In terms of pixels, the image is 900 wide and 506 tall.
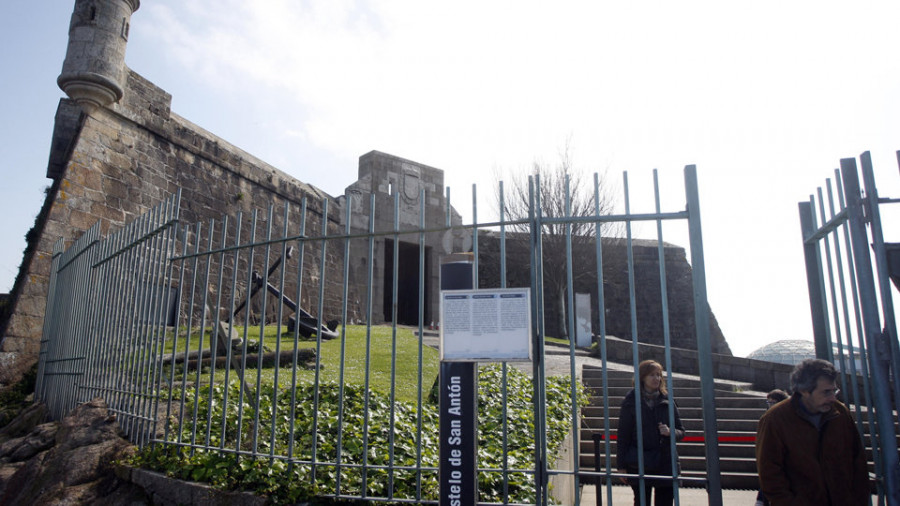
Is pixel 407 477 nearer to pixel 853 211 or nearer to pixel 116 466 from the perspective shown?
pixel 116 466

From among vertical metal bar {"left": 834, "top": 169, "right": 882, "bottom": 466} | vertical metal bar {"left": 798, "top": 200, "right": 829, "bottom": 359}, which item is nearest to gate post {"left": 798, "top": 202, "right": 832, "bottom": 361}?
vertical metal bar {"left": 798, "top": 200, "right": 829, "bottom": 359}

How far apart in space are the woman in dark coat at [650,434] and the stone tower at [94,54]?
967 centimetres

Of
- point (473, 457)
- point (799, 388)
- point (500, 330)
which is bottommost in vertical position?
point (473, 457)

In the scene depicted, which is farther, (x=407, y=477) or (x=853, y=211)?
(x=407, y=477)

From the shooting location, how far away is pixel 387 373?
7574 millimetres

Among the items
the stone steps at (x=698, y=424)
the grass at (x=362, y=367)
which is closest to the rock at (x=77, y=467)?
the grass at (x=362, y=367)

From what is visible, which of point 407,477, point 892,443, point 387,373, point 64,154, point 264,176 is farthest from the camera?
point 264,176

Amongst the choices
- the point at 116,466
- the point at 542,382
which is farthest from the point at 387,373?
the point at 542,382

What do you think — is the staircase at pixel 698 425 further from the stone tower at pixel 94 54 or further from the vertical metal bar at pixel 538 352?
the stone tower at pixel 94 54

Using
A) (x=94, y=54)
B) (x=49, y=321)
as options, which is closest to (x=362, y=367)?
(x=49, y=321)

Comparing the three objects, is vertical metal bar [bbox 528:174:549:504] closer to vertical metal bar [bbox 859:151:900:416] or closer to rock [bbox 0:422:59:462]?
vertical metal bar [bbox 859:151:900:416]

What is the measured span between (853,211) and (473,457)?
2.19m

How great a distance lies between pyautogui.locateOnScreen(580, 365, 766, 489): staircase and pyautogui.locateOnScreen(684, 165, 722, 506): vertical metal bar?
276 centimetres

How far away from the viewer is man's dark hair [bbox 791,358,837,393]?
288cm
